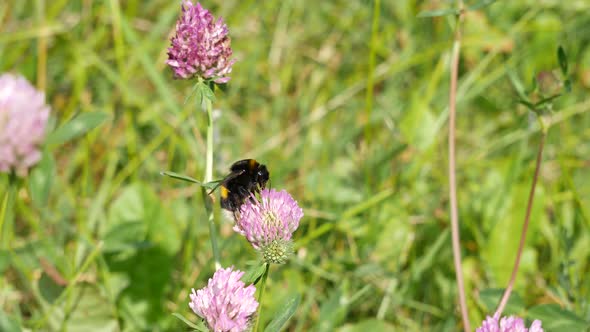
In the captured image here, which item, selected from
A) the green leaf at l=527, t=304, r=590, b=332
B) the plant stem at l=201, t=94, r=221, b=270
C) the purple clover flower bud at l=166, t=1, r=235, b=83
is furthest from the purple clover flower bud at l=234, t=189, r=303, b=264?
the green leaf at l=527, t=304, r=590, b=332

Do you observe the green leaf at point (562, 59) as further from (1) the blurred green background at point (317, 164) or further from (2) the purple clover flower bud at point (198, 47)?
(2) the purple clover flower bud at point (198, 47)

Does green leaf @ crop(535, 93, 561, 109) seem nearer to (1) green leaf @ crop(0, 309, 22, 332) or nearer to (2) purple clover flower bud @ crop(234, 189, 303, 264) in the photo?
(2) purple clover flower bud @ crop(234, 189, 303, 264)

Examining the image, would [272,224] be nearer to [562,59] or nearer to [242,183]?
[242,183]

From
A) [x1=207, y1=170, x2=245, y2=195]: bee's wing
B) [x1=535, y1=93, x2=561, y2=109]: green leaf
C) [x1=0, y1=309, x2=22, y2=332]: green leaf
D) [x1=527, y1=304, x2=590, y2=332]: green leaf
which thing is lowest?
[x1=527, y1=304, x2=590, y2=332]: green leaf

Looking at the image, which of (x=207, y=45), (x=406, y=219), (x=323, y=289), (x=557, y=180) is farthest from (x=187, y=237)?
(x=557, y=180)

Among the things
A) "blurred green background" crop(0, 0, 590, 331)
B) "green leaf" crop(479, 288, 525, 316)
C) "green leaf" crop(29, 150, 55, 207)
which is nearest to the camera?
"green leaf" crop(29, 150, 55, 207)

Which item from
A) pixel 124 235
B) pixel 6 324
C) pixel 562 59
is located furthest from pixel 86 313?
pixel 562 59

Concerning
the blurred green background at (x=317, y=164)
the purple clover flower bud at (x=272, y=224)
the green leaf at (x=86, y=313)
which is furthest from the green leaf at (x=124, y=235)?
the purple clover flower bud at (x=272, y=224)
